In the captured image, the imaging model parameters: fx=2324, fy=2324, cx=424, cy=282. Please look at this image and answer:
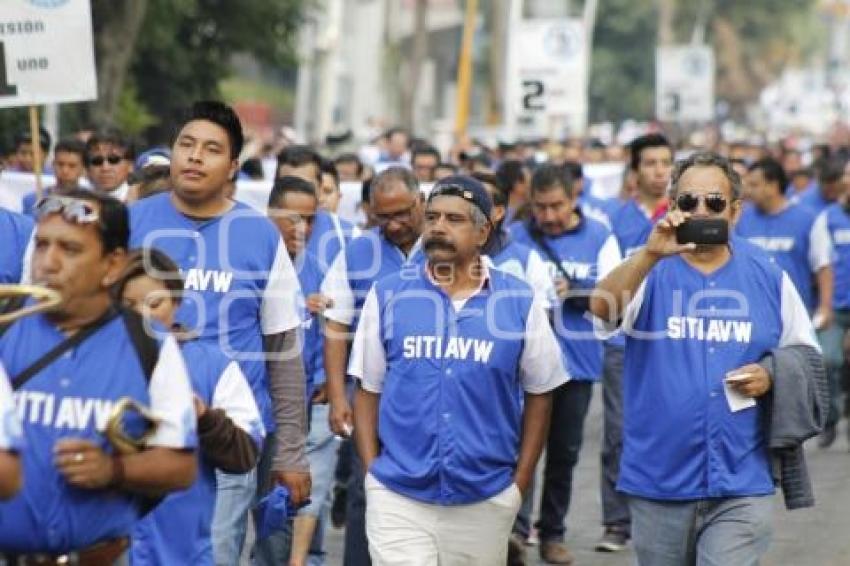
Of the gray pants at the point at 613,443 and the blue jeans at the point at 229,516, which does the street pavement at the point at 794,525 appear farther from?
the blue jeans at the point at 229,516

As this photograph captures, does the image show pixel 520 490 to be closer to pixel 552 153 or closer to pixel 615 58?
pixel 552 153

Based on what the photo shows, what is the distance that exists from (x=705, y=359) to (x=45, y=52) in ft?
16.7

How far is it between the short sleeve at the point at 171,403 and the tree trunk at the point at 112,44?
55.7 ft

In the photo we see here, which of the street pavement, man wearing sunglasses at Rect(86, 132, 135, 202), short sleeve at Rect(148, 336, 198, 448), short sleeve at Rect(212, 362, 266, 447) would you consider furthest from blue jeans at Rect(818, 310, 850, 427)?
short sleeve at Rect(148, 336, 198, 448)

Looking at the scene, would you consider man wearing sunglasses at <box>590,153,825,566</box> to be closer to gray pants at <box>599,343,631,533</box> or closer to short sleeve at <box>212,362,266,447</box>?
short sleeve at <box>212,362,266,447</box>

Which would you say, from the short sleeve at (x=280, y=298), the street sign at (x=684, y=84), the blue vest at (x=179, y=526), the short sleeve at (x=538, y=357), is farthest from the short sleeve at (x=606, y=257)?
the street sign at (x=684, y=84)

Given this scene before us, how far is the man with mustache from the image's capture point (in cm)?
1218

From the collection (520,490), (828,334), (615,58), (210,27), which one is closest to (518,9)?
(210,27)

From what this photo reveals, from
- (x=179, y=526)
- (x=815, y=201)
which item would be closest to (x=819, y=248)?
(x=815, y=201)

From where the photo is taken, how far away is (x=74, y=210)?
5891 millimetres

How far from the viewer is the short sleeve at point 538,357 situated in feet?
27.3

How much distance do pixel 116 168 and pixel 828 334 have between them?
573 centimetres

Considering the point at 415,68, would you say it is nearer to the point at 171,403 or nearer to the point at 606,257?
the point at 606,257

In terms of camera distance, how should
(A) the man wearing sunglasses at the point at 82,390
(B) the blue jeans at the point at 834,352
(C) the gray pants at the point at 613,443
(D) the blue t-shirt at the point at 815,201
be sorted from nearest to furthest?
(A) the man wearing sunglasses at the point at 82,390, (C) the gray pants at the point at 613,443, (B) the blue jeans at the point at 834,352, (D) the blue t-shirt at the point at 815,201
